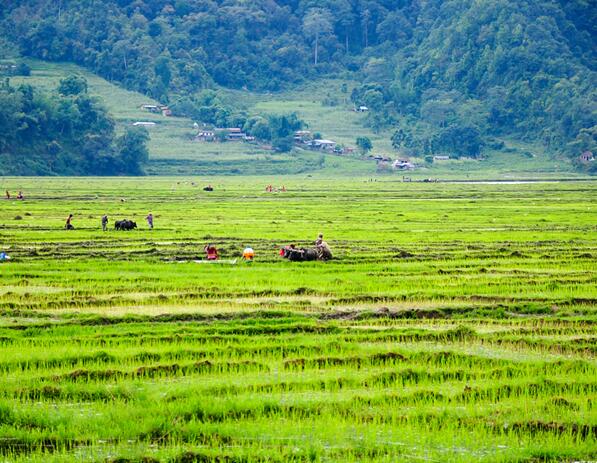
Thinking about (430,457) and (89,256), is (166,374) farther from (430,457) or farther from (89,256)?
(89,256)

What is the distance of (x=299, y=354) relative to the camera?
749 inches

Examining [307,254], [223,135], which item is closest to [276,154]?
[223,135]

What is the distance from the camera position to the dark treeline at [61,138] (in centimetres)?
13662

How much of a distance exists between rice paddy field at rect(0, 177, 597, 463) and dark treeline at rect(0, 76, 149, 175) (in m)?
100

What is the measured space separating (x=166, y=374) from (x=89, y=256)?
18271mm

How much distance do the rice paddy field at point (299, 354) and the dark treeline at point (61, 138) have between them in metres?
100

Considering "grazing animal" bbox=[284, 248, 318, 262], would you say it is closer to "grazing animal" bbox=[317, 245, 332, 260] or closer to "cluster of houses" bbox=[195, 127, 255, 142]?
"grazing animal" bbox=[317, 245, 332, 260]

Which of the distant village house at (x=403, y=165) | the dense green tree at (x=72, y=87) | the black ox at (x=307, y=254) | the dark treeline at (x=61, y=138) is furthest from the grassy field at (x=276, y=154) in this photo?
the black ox at (x=307, y=254)

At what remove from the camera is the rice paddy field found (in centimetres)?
1424

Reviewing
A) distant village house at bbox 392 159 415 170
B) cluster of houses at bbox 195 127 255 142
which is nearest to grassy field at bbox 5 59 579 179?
distant village house at bbox 392 159 415 170

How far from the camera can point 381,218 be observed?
57312 mm

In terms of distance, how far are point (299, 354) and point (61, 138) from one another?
129m

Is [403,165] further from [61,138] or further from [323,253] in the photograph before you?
[323,253]

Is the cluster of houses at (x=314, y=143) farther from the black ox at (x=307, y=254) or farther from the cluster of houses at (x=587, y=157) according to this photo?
the black ox at (x=307, y=254)
